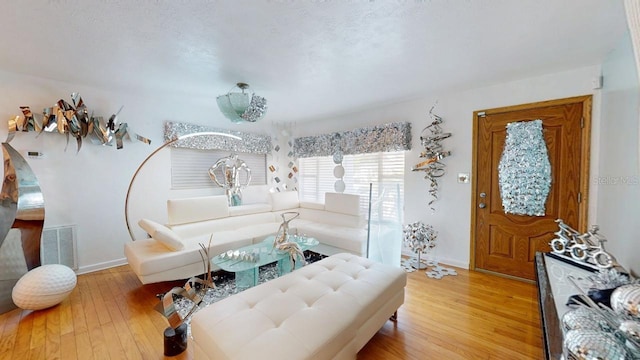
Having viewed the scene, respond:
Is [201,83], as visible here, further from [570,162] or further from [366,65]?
[570,162]

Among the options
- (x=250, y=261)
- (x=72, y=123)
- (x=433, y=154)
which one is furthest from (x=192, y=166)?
(x=433, y=154)

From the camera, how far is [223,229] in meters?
3.55

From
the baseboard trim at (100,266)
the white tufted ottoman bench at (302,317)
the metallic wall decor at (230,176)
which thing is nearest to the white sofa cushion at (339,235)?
the white tufted ottoman bench at (302,317)

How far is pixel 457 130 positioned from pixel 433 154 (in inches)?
16.8

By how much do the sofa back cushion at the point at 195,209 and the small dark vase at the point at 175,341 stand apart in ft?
5.91

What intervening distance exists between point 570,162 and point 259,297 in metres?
Result: 3.36

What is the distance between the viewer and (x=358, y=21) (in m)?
1.70

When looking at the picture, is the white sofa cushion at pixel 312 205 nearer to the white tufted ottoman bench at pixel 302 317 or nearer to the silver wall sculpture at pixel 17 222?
the white tufted ottoman bench at pixel 302 317

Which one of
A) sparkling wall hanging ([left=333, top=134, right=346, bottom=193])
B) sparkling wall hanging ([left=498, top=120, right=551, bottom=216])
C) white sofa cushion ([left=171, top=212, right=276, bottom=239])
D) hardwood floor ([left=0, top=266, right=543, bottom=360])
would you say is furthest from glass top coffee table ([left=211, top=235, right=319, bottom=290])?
sparkling wall hanging ([left=498, top=120, right=551, bottom=216])

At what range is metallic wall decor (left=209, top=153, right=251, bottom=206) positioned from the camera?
4176 millimetres

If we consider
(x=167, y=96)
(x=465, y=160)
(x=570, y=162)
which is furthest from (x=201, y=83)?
(x=570, y=162)

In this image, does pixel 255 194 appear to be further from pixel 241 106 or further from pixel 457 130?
pixel 457 130

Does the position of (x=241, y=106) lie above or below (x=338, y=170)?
above

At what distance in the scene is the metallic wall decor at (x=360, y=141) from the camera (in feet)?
12.0
